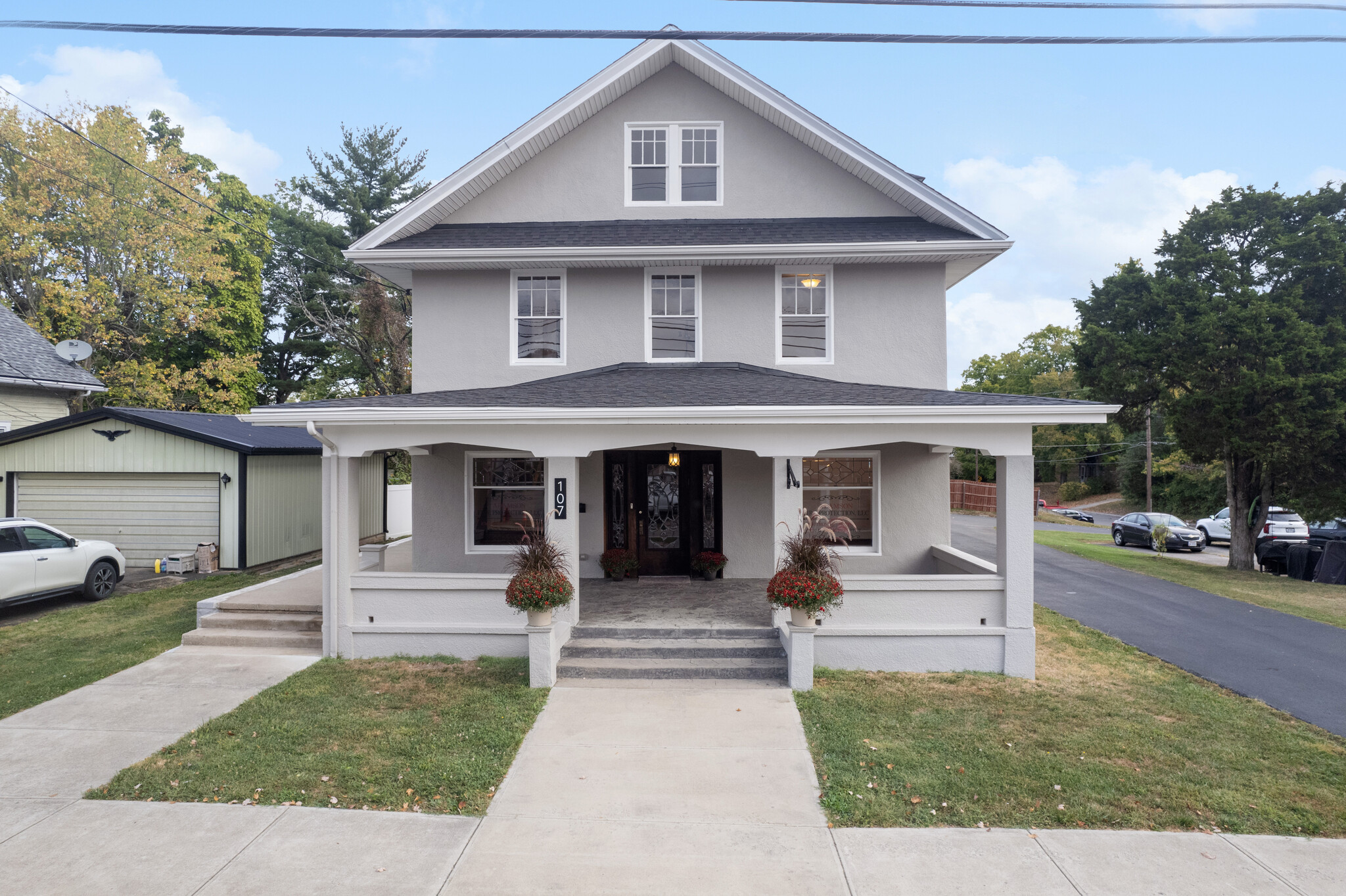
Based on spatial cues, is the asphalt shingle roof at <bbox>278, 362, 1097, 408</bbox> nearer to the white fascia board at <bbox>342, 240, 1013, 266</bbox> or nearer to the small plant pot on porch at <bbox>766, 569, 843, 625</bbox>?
the white fascia board at <bbox>342, 240, 1013, 266</bbox>

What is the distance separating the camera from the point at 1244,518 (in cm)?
1817

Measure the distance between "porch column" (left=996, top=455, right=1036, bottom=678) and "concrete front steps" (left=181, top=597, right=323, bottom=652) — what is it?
335 inches

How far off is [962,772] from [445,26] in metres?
7.54

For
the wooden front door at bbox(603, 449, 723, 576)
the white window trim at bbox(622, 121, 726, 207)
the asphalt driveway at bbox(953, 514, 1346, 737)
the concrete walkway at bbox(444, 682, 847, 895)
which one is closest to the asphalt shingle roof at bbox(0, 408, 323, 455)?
the wooden front door at bbox(603, 449, 723, 576)

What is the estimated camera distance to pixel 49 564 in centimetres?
1075

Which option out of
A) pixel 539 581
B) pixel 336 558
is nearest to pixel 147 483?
pixel 336 558

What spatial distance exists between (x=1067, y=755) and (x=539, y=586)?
5.22 meters

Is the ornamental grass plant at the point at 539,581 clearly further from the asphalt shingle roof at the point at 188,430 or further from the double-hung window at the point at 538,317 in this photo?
the asphalt shingle roof at the point at 188,430

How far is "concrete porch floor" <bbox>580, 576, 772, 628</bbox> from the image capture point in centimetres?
849

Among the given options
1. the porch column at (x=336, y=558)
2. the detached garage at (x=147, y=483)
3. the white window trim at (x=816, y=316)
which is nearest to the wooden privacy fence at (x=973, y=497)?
the white window trim at (x=816, y=316)

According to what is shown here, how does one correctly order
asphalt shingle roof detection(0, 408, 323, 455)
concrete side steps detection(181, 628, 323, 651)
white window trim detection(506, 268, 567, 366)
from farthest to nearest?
asphalt shingle roof detection(0, 408, 323, 455)
white window trim detection(506, 268, 567, 366)
concrete side steps detection(181, 628, 323, 651)

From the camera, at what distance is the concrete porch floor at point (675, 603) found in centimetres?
849

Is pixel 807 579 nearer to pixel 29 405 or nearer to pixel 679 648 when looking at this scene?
pixel 679 648

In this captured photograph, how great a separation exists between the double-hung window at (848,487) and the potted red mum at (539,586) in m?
4.68
